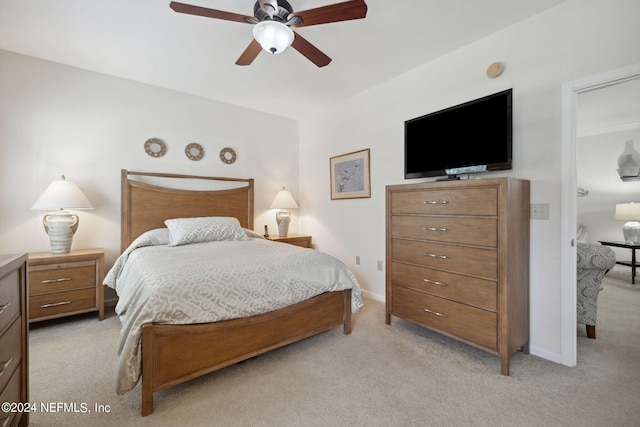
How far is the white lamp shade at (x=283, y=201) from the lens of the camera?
4.09 metres

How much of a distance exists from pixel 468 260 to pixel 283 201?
2709mm

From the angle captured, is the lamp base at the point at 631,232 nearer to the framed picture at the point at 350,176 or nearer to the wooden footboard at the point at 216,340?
the framed picture at the point at 350,176

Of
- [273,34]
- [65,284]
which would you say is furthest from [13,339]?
[273,34]

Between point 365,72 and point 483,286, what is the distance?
2.41 metres

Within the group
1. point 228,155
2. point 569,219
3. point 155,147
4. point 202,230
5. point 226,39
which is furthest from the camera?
point 228,155

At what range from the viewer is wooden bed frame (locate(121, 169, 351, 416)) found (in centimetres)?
150

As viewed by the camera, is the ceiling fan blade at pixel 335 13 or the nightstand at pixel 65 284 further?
the nightstand at pixel 65 284

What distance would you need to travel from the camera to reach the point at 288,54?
2.62 metres

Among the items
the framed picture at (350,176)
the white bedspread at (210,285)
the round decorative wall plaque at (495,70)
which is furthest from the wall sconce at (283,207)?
the round decorative wall plaque at (495,70)

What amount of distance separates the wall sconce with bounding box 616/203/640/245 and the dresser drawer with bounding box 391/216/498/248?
4076 millimetres

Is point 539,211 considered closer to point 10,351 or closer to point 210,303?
point 210,303

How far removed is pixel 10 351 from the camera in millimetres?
1139

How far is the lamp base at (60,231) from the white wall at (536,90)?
324 cm

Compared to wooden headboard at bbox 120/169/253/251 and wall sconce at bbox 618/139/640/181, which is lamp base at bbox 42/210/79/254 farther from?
wall sconce at bbox 618/139/640/181
